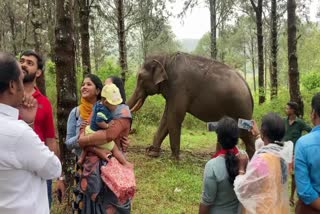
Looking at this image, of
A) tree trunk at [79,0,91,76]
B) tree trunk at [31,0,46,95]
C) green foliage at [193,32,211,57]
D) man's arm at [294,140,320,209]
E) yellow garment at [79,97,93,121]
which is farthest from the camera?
green foliage at [193,32,211,57]

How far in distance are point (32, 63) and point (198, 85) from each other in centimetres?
556

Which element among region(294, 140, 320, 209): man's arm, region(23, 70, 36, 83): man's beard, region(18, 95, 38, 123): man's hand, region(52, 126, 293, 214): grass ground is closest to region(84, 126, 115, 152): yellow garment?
region(18, 95, 38, 123): man's hand

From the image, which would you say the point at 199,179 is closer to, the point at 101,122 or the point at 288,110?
the point at 288,110

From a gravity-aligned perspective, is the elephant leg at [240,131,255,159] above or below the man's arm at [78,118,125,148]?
below

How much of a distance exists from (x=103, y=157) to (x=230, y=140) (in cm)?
105

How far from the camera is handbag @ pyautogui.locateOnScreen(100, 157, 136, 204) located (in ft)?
11.3

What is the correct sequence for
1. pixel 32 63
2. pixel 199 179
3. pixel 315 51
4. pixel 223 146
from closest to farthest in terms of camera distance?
pixel 223 146 < pixel 32 63 < pixel 199 179 < pixel 315 51

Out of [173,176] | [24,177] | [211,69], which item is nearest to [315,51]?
[211,69]

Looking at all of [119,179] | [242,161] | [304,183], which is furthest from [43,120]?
[304,183]

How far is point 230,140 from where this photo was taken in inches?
129

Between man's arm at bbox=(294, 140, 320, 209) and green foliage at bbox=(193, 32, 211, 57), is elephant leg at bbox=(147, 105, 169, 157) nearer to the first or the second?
man's arm at bbox=(294, 140, 320, 209)

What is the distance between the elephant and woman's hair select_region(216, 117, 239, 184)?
5.60 metres

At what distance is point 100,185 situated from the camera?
358 cm

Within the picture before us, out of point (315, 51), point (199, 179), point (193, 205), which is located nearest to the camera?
point (193, 205)
